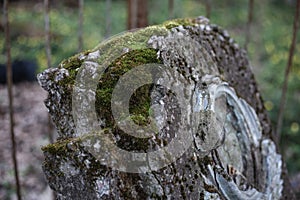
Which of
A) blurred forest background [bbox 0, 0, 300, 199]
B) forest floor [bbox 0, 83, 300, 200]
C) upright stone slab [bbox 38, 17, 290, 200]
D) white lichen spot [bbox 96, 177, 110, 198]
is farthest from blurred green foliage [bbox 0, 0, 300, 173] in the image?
white lichen spot [bbox 96, 177, 110, 198]

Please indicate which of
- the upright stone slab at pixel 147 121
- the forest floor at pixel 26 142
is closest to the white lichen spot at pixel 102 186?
the upright stone slab at pixel 147 121

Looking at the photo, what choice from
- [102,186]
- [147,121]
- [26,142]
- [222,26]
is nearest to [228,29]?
[222,26]

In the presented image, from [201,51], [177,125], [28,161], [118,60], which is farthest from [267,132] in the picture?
[28,161]

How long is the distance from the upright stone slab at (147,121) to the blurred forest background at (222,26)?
203cm

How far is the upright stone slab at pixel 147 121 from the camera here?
1489 millimetres

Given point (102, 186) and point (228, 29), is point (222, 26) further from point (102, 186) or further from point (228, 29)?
point (102, 186)

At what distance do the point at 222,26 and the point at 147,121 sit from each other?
631cm

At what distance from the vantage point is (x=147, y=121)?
1.56m

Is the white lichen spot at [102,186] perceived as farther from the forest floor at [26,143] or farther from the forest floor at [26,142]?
the forest floor at [26,142]

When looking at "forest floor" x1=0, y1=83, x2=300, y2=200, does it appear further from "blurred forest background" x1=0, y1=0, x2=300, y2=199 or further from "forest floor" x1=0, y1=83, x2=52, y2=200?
"blurred forest background" x1=0, y1=0, x2=300, y2=199

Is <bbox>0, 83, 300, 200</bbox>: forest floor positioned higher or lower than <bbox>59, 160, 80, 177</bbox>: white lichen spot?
lower

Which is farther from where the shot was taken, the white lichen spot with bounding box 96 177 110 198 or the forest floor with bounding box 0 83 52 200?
the forest floor with bounding box 0 83 52 200

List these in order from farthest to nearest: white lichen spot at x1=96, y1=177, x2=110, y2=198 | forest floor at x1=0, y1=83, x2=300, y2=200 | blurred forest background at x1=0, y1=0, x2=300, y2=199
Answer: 1. blurred forest background at x1=0, y1=0, x2=300, y2=199
2. forest floor at x1=0, y1=83, x2=300, y2=200
3. white lichen spot at x1=96, y1=177, x2=110, y2=198

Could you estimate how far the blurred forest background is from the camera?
173 inches
